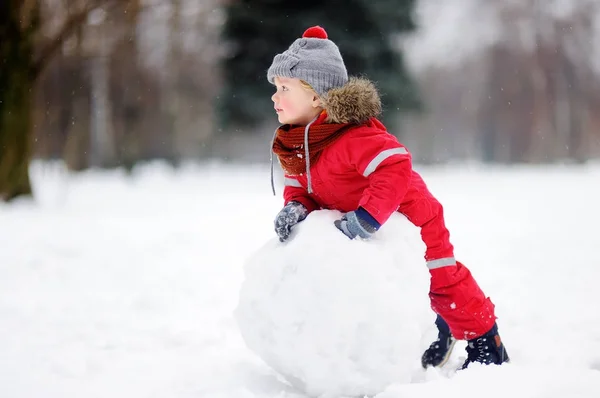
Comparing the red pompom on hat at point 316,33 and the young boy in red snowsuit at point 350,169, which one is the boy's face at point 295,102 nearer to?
the young boy in red snowsuit at point 350,169

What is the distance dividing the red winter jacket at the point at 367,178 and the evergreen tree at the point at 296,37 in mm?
10206

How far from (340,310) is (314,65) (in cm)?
104

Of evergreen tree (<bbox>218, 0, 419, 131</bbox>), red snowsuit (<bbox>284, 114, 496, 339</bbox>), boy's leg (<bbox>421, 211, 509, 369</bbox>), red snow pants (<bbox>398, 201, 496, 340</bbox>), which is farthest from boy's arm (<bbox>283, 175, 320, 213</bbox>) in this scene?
evergreen tree (<bbox>218, 0, 419, 131</bbox>)

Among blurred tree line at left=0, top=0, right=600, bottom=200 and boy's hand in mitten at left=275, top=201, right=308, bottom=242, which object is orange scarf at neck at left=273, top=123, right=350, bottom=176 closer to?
boy's hand in mitten at left=275, top=201, right=308, bottom=242

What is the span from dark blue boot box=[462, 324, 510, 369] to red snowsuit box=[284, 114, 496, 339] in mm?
34

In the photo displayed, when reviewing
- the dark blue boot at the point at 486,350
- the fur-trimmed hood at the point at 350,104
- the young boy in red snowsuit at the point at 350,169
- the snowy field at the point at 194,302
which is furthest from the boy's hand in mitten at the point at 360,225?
the dark blue boot at the point at 486,350

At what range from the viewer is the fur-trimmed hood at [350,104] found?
225 centimetres

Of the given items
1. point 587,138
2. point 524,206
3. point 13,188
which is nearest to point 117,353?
point 13,188

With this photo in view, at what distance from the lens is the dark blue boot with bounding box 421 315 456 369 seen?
265 centimetres

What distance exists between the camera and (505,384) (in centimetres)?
199

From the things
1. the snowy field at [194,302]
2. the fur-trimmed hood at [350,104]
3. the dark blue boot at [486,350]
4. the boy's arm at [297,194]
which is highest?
the fur-trimmed hood at [350,104]

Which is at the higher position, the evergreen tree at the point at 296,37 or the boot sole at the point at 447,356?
the evergreen tree at the point at 296,37

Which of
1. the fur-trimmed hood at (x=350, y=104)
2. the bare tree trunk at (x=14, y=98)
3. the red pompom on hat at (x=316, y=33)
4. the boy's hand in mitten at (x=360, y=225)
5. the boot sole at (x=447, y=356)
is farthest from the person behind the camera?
the bare tree trunk at (x=14, y=98)

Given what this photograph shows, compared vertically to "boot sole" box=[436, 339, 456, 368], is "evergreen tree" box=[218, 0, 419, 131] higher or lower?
higher
